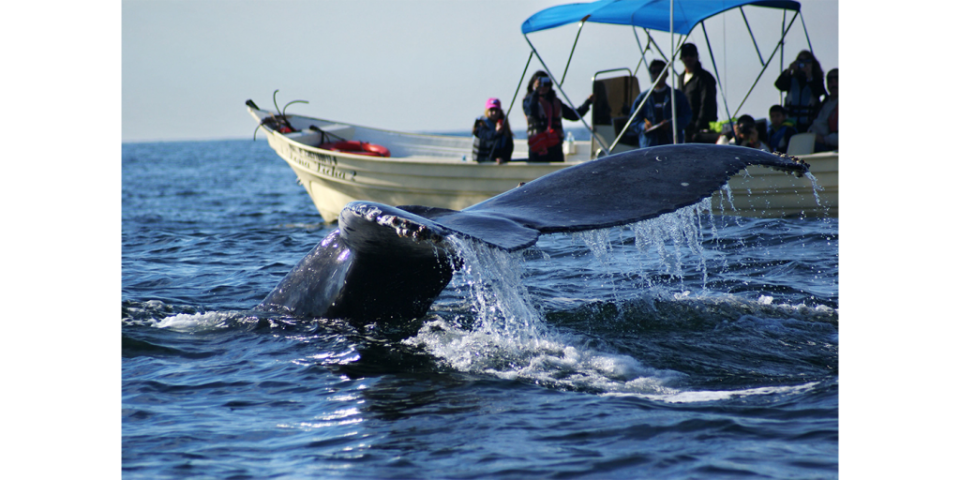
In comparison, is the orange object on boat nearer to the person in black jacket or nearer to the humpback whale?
the person in black jacket

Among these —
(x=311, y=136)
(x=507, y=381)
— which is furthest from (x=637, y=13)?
(x=507, y=381)

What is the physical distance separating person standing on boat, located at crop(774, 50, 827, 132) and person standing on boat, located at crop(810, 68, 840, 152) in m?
0.50

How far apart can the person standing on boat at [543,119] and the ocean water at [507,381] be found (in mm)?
4870

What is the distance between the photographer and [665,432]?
329 cm

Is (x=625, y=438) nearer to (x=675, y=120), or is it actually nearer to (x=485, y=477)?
(x=485, y=477)

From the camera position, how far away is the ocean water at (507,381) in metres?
3.13

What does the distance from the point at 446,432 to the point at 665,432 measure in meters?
0.93

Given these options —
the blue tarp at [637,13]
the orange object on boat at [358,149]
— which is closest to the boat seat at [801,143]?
the blue tarp at [637,13]

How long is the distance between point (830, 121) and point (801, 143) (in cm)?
54

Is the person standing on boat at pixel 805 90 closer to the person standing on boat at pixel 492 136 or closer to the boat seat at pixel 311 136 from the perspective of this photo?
the person standing on boat at pixel 492 136

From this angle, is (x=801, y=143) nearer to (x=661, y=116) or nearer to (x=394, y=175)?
(x=661, y=116)

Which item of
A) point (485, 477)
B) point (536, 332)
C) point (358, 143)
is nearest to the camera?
point (485, 477)
